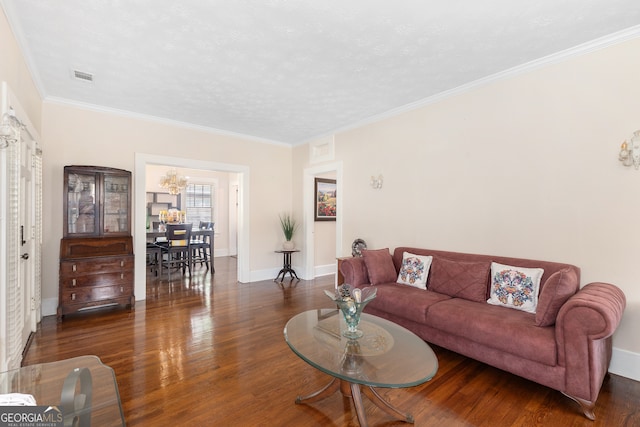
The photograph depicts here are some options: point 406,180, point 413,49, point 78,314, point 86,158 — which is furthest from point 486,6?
point 78,314

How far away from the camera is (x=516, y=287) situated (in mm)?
2619

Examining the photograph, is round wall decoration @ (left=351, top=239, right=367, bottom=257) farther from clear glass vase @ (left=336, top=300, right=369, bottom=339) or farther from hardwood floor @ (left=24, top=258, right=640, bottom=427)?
clear glass vase @ (left=336, top=300, right=369, bottom=339)

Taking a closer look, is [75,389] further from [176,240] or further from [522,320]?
[176,240]

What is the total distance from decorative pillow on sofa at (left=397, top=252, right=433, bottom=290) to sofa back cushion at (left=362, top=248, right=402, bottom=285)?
4.7 inches

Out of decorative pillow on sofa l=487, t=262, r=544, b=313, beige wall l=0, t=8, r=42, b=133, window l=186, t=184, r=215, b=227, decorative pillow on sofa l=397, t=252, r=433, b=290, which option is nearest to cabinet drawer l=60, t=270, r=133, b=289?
beige wall l=0, t=8, r=42, b=133

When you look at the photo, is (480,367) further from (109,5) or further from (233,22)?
(109,5)

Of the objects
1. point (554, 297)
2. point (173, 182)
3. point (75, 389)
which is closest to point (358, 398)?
point (75, 389)

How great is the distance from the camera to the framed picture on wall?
6031 millimetres

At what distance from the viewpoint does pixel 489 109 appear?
3.17 m

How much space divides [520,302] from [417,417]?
1.41 m

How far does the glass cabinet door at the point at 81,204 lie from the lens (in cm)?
380

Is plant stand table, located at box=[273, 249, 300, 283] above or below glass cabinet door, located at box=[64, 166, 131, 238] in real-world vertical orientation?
below

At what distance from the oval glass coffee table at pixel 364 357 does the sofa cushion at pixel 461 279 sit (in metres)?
1.13

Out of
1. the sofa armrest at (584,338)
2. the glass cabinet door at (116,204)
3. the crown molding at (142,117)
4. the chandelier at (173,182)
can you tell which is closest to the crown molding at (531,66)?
the sofa armrest at (584,338)
